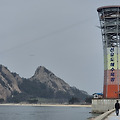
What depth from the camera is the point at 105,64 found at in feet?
362

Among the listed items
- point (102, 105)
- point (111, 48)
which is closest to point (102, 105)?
point (102, 105)

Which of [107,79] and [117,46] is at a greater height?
[117,46]

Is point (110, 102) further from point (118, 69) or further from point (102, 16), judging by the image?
point (102, 16)

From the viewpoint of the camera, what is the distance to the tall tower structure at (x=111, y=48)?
109m

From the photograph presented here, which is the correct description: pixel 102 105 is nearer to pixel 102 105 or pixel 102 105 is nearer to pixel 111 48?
pixel 102 105

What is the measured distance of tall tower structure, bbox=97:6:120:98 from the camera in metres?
109

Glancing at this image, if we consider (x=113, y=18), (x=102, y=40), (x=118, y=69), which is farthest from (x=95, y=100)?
(x=113, y=18)

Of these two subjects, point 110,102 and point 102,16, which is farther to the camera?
point 102,16

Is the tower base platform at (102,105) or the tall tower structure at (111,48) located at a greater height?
the tall tower structure at (111,48)

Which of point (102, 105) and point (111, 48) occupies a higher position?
point (111, 48)

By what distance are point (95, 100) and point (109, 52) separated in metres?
14.7

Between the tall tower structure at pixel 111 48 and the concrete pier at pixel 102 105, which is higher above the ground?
the tall tower structure at pixel 111 48

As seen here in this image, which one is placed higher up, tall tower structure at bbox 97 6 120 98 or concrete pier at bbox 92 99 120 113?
tall tower structure at bbox 97 6 120 98

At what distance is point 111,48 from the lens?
358 ft
